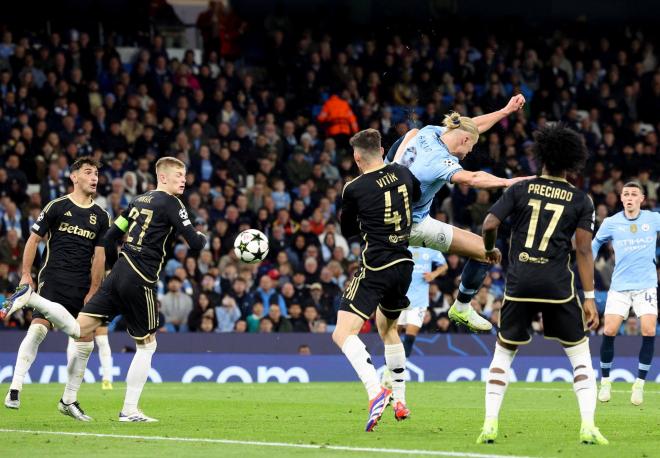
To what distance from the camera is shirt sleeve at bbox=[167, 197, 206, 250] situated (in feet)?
37.1

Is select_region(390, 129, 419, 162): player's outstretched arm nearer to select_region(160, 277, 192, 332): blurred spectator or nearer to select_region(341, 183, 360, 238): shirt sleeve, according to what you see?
select_region(341, 183, 360, 238): shirt sleeve

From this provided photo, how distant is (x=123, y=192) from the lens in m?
22.9

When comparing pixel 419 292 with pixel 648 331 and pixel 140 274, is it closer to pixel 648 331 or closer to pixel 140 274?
pixel 648 331

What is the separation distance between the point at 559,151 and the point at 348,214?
2.28 m

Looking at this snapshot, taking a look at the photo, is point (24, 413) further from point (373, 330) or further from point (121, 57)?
point (121, 57)

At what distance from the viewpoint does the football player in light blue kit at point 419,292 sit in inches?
743

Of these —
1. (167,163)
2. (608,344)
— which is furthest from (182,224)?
(608,344)

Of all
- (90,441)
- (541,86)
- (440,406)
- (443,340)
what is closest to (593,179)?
(541,86)

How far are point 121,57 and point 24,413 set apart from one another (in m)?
15.8

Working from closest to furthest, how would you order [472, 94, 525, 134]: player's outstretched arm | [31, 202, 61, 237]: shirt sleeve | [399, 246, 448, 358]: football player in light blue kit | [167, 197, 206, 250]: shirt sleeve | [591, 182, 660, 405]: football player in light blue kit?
[167, 197, 206, 250]: shirt sleeve
[472, 94, 525, 134]: player's outstretched arm
[31, 202, 61, 237]: shirt sleeve
[591, 182, 660, 405]: football player in light blue kit
[399, 246, 448, 358]: football player in light blue kit

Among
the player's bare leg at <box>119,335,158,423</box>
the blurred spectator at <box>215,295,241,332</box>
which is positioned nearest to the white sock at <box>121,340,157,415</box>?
the player's bare leg at <box>119,335,158,423</box>

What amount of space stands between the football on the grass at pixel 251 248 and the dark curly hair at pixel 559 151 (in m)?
4.17

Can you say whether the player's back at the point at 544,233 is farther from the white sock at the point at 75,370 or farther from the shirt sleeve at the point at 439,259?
the shirt sleeve at the point at 439,259

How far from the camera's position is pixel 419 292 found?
19.2 metres
